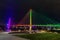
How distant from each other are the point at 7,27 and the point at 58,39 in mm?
36378

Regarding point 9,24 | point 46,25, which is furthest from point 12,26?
point 46,25

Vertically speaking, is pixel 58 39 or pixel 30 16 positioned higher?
pixel 30 16

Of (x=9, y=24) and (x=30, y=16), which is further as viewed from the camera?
(x=9, y=24)

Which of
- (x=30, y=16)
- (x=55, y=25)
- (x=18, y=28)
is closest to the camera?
(x=55, y=25)

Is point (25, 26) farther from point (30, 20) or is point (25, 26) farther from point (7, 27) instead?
point (7, 27)

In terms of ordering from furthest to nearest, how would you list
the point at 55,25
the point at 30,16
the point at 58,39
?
the point at 30,16, the point at 55,25, the point at 58,39

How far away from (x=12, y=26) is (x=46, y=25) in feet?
33.9

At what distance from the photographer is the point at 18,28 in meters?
50.8

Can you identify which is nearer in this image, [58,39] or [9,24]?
[58,39]

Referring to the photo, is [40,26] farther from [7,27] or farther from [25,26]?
[7,27]

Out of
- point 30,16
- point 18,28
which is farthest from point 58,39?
point 18,28

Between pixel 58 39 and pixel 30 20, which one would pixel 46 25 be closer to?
pixel 30 20

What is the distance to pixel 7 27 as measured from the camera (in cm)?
5234

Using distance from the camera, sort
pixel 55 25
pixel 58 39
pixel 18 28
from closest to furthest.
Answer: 1. pixel 58 39
2. pixel 55 25
3. pixel 18 28
